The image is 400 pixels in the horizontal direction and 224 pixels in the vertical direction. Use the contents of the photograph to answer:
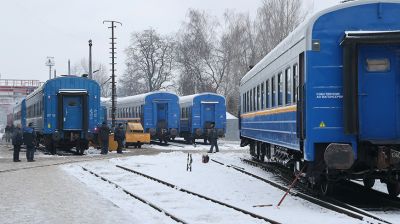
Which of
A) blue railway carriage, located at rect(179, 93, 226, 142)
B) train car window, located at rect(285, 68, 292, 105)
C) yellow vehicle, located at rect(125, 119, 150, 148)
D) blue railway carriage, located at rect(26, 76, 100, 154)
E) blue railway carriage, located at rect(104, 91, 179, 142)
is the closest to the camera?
train car window, located at rect(285, 68, 292, 105)

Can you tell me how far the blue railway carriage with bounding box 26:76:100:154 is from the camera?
29.2 m

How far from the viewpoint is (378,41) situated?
10789 mm

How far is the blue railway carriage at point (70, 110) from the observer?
2917 cm

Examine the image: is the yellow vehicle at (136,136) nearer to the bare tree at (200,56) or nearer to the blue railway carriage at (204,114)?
the blue railway carriage at (204,114)

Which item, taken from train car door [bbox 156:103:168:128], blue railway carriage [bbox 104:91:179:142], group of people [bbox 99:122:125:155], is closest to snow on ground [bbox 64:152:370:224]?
group of people [bbox 99:122:125:155]

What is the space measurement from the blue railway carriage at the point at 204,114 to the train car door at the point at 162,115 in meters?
1.66

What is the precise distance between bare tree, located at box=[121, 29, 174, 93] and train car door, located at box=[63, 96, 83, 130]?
48665mm

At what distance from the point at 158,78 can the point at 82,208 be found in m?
70.2

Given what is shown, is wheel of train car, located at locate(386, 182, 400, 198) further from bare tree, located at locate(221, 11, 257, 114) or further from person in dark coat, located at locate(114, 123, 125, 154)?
bare tree, located at locate(221, 11, 257, 114)

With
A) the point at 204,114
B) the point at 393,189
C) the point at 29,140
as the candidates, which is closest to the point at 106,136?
the point at 29,140

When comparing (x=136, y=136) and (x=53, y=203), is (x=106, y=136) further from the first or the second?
(x=53, y=203)

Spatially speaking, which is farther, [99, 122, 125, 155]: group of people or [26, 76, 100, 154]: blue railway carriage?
[99, 122, 125, 155]: group of people

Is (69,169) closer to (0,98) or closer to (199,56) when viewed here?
(199,56)

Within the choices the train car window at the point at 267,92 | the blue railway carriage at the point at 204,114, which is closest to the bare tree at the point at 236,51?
the blue railway carriage at the point at 204,114
